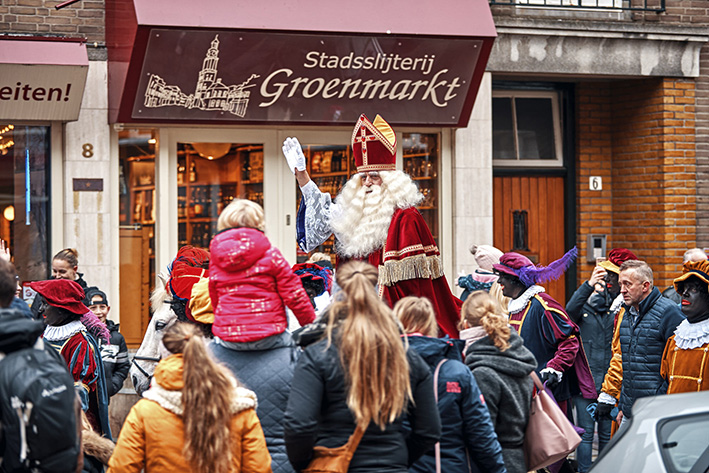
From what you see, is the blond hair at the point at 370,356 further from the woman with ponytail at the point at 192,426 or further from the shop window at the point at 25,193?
the shop window at the point at 25,193

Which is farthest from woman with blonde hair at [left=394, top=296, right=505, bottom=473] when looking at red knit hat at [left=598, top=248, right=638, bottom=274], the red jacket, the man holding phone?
red knit hat at [left=598, top=248, right=638, bottom=274]

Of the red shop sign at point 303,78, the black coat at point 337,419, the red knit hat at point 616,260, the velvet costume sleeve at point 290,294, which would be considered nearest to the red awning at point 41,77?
the red shop sign at point 303,78

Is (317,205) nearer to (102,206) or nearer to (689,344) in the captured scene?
(689,344)

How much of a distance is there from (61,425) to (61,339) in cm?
268

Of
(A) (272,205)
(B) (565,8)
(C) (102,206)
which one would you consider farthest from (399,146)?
(C) (102,206)

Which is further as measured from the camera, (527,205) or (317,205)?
(527,205)

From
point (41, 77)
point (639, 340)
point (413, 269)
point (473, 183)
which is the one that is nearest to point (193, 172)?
point (41, 77)

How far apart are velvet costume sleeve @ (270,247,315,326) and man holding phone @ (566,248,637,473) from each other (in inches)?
172

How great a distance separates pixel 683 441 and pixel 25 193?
27.2ft

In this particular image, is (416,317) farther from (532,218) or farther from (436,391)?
(532,218)

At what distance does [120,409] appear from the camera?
1017cm

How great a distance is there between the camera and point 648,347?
7.31 meters

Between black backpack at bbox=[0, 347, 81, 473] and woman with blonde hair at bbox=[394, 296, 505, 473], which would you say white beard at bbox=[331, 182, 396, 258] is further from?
black backpack at bbox=[0, 347, 81, 473]

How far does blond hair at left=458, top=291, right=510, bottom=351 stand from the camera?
18.7 feet
